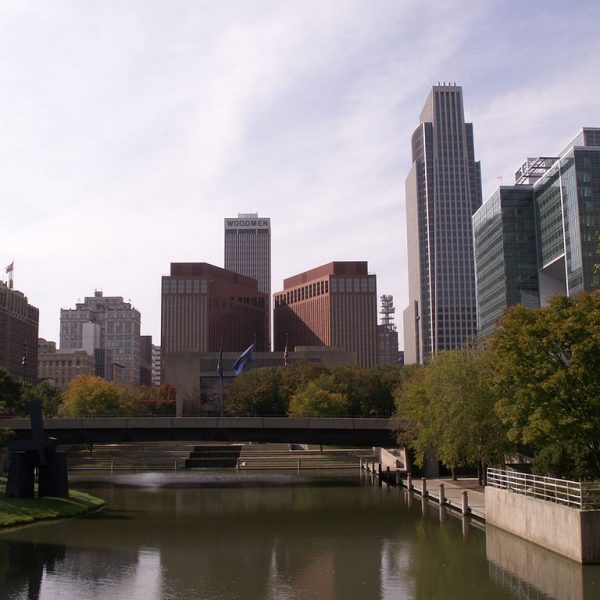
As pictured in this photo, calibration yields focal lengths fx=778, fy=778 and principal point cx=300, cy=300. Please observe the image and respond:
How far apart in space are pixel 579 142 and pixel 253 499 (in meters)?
119

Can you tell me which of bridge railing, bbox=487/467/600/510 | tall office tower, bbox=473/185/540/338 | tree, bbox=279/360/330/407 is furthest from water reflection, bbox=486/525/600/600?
tall office tower, bbox=473/185/540/338

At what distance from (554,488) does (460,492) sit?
2239cm

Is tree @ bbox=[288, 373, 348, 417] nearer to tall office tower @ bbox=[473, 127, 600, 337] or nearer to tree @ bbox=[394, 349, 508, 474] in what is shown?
tall office tower @ bbox=[473, 127, 600, 337]

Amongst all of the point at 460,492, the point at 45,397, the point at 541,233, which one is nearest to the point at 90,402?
the point at 45,397

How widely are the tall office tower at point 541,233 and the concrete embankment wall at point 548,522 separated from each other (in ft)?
308

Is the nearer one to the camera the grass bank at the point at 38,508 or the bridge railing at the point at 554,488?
the bridge railing at the point at 554,488

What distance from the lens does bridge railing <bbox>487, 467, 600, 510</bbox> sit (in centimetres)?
2980

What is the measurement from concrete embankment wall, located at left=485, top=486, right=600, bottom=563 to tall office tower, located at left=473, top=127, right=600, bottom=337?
9375cm

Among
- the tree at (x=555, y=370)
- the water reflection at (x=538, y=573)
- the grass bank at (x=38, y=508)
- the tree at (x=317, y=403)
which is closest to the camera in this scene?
the water reflection at (x=538, y=573)

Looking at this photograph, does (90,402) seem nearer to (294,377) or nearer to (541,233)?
(294,377)

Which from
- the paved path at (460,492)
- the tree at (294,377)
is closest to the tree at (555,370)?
the paved path at (460,492)

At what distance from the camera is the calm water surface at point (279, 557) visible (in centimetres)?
2642

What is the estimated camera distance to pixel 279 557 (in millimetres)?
33062

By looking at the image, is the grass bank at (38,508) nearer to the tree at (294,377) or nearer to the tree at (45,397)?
the tree at (294,377)
